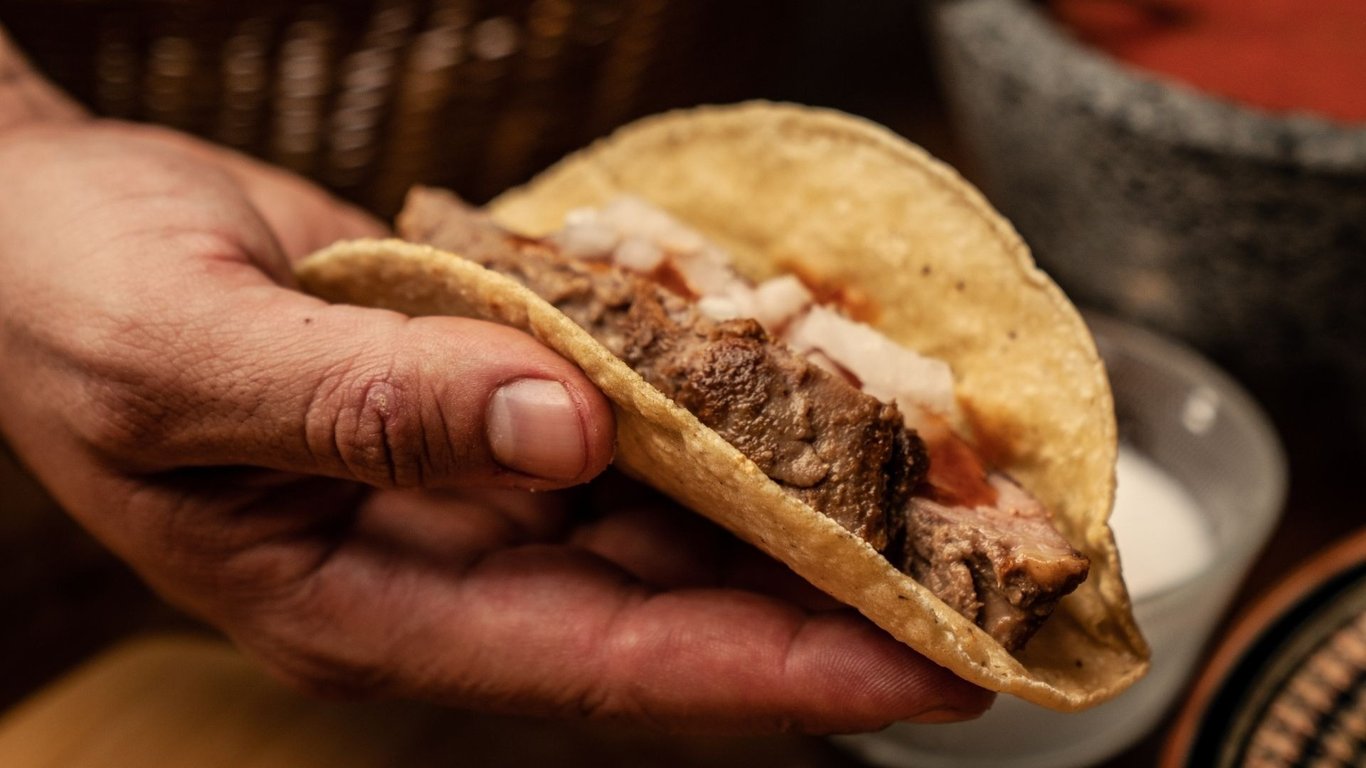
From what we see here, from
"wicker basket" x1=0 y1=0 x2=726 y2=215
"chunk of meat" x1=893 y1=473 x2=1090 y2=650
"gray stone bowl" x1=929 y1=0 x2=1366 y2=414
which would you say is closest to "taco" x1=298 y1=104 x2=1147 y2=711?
"chunk of meat" x1=893 y1=473 x2=1090 y2=650

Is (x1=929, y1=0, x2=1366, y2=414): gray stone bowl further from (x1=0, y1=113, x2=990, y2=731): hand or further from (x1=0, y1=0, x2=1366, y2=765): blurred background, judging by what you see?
(x1=0, y1=113, x2=990, y2=731): hand

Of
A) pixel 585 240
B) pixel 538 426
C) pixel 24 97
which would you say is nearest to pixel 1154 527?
pixel 585 240

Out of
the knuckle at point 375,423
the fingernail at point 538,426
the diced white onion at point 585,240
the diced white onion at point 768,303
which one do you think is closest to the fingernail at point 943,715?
the diced white onion at point 768,303

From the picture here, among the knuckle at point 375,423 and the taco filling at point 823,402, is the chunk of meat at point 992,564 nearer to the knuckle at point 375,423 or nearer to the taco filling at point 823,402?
the taco filling at point 823,402

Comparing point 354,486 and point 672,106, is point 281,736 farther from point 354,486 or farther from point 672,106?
point 672,106

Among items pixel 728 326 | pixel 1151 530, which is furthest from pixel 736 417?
pixel 1151 530

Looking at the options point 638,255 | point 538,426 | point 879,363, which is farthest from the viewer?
point 638,255

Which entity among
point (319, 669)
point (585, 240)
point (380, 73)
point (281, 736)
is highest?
point (585, 240)
